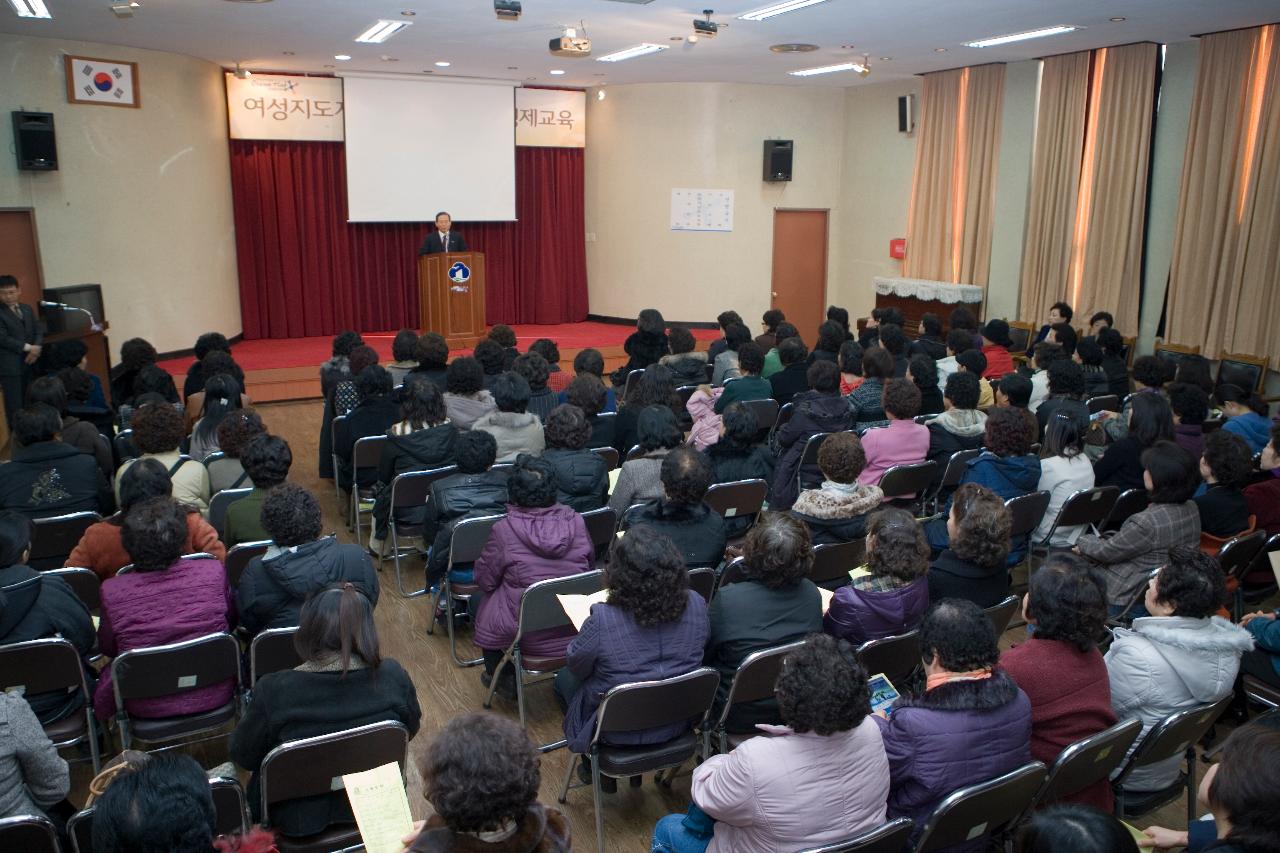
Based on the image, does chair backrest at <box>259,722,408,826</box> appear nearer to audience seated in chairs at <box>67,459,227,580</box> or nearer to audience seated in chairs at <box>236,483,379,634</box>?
audience seated in chairs at <box>236,483,379,634</box>

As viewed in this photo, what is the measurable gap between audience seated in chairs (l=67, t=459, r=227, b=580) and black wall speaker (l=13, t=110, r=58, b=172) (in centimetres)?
688

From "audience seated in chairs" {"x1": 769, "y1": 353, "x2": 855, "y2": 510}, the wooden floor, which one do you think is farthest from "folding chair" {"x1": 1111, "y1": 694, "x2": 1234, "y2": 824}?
"audience seated in chairs" {"x1": 769, "y1": 353, "x2": 855, "y2": 510}

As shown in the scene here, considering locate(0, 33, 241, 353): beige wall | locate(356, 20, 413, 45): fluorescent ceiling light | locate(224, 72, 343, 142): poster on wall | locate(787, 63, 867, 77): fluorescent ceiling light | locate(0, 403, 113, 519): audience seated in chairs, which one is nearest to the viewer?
locate(0, 403, 113, 519): audience seated in chairs

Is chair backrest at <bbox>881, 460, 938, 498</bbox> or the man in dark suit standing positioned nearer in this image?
chair backrest at <bbox>881, 460, 938, 498</bbox>

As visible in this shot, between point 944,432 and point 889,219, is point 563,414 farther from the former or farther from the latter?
point 889,219

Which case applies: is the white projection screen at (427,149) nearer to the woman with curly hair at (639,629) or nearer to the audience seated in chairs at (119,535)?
the audience seated in chairs at (119,535)

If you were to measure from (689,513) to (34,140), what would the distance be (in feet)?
27.8

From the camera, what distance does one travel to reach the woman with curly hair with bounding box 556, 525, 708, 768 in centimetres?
306

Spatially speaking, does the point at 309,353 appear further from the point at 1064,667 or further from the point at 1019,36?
the point at 1064,667

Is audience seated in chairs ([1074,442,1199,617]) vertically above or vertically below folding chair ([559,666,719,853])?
above

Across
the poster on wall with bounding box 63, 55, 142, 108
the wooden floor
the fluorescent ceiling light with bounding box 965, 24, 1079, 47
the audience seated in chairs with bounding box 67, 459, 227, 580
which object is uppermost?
the fluorescent ceiling light with bounding box 965, 24, 1079, 47

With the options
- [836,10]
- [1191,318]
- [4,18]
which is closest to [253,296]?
[4,18]

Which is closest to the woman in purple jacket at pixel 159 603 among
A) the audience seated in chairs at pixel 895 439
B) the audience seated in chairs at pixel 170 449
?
the audience seated in chairs at pixel 170 449

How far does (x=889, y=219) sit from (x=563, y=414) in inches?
382
